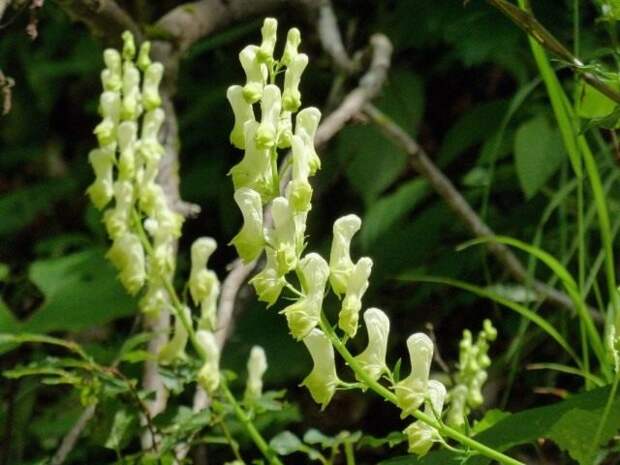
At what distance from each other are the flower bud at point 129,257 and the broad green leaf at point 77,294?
44 centimetres

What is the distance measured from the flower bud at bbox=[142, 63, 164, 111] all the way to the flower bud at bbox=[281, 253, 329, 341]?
0.62 meters

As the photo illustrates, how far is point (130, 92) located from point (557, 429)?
3.01 ft

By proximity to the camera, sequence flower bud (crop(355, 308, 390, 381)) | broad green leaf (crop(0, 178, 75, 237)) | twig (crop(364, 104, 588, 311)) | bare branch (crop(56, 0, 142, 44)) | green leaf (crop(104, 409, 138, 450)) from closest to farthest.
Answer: flower bud (crop(355, 308, 390, 381))
green leaf (crop(104, 409, 138, 450))
bare branch (crop(56, 0, 142, 44))
twig (crop(364, 104, 588, 311))
broad green leaf (crop(0, 178, 75, 237))

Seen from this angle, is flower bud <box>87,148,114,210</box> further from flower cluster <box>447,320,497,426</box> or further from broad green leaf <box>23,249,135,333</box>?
flower cluster <box>447,320,497,426</box>

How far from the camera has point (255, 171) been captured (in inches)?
50.1

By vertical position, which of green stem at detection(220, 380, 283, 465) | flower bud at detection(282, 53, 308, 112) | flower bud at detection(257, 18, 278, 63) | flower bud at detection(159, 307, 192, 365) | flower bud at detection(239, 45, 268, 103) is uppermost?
flower bud at detection(257, 18, 278, 63)

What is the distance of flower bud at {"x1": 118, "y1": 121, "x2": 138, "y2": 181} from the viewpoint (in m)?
1.75

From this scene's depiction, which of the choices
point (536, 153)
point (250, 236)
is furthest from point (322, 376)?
point (536, 153)

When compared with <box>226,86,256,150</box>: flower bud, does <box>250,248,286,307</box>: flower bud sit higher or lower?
lower

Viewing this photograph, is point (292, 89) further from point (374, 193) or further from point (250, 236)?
point (374, 193)

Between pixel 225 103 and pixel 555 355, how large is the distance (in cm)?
118

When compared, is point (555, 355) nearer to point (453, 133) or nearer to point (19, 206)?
point (453, 133)

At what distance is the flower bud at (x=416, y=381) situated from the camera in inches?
46.7

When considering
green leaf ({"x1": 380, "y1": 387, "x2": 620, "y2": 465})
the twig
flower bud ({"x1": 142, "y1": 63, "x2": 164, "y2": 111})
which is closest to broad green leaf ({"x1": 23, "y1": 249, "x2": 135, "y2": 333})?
flower bud ({"x1": 142, "y1": 63, "x2": 164, "y2": 111})
